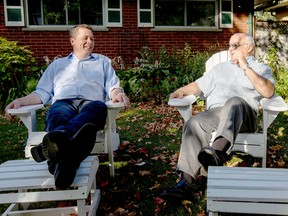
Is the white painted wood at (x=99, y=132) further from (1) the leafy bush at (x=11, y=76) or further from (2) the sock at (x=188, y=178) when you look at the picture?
(1) the leafy bush at (x=11, y=76)

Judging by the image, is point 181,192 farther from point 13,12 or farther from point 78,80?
point 13,12

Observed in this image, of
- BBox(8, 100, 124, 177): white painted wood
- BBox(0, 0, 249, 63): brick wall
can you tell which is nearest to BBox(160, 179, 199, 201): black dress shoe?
BBox(8, 100, 124, 177): white painted wood

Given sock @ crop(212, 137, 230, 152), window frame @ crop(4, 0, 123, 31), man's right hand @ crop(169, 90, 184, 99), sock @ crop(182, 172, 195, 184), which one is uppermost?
window frame @ crop(4, 0, 123, 31)

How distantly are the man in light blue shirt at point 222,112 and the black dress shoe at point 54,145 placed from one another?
0.88m

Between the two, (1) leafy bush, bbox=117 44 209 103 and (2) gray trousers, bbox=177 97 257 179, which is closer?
(2) gray trousers, bbox=177 97 257 179

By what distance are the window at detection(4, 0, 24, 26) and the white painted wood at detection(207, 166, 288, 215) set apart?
756cm

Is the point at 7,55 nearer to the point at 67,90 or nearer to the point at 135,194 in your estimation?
the point at 67,90

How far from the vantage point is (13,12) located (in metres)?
8.12

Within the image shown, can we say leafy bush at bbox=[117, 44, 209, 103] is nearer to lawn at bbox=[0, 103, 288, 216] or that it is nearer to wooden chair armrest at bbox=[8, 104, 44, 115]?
lawn at bbox=[0, 103, 288, 216]

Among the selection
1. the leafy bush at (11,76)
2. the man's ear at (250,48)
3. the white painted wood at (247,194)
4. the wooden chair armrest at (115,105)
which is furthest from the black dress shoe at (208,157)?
the leafy bush at (11,76)

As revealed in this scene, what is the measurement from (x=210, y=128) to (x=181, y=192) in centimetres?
57

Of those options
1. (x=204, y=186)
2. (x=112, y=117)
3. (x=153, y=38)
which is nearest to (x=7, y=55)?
(x=153, y=38)

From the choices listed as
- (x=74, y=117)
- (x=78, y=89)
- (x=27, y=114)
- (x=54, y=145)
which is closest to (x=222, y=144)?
(x=74, y=117)

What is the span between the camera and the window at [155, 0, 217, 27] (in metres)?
9.37
